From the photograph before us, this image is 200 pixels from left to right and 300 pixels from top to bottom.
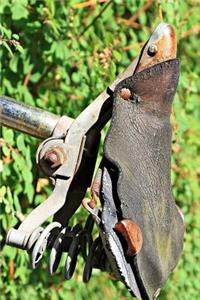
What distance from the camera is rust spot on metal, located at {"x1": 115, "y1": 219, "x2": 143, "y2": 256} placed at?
1552mm

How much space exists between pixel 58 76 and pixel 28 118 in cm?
120

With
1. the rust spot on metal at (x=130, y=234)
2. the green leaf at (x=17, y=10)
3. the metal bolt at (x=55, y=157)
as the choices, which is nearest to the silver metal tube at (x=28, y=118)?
the metal bolt at (x=55, y=157)

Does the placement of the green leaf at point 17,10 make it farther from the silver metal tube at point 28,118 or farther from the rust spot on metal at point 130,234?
the rust spot on metal at point 130,234

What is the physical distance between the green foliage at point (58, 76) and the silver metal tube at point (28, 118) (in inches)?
24.4

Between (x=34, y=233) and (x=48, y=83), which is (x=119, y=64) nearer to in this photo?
(x=48, y=83)

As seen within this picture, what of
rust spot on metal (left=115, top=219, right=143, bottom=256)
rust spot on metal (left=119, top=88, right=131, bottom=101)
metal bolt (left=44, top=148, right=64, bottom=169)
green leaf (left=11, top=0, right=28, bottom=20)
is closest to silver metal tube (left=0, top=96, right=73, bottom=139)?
metal bolt (left=44, top=148, right=64, bottom=169)

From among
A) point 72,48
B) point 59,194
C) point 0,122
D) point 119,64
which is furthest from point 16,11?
point 59,194

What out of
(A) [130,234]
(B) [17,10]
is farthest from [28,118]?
(B) [17,10]

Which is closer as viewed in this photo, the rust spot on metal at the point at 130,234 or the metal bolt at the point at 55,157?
the rust spot on metal at the point at 130,234

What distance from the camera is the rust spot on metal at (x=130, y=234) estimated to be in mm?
1552

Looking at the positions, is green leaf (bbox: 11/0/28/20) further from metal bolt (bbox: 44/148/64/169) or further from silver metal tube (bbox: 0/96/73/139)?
metal bolt (bbox: 44/148/64/169)

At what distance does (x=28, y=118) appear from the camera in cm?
186

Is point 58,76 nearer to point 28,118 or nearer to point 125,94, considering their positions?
point 28,118

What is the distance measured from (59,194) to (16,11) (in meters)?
1.05
